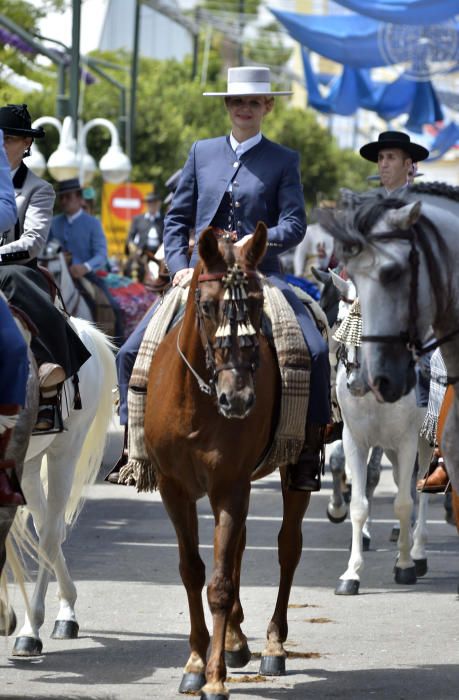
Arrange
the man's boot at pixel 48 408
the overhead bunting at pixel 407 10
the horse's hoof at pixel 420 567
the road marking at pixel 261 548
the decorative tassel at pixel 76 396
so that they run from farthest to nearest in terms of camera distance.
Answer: the overhead bunting at pixel 407 10 → the road marking at pixel 261 548 → the horse's hoof at pixel 420 567 → the decorative tassel at pixel 76 396 → the man's boot at pixel 48 408

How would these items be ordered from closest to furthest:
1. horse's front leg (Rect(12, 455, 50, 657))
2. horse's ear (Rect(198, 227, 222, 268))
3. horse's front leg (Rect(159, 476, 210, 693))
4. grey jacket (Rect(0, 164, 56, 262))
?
horse's ear (Rect(198, 227, 222, 268)), horse's front leg (Rect(159, 476, 210, 693)), horse's front leg (Rect(12, 455, 50, 657)), grey jacket (Rect(0, 164, 56, 262))

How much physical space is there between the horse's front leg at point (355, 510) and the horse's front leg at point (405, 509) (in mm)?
249

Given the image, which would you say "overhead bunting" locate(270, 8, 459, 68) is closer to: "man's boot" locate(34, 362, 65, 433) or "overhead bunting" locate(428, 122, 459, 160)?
"overhead bunting" locate(428, 122, 459, 160)

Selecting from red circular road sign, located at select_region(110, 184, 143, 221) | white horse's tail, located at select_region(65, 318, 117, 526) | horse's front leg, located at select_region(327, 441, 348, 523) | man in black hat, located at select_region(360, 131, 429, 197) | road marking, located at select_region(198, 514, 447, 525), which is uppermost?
man in black hat, located at select_region(360, 131, 429, 197)

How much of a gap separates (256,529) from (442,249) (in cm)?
699

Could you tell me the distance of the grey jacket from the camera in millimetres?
9023

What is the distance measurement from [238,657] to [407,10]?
75.9 feet

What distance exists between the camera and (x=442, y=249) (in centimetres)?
677

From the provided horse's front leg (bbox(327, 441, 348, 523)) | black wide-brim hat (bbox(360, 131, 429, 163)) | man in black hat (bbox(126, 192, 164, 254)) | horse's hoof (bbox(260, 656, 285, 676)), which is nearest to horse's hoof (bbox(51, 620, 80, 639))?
horse's hoof (bbox(260, 656, 285, 676))

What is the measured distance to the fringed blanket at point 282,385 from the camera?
26.6ft

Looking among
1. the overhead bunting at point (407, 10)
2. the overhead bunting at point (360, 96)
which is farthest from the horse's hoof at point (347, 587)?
the overhead bunting at point (360, 96)

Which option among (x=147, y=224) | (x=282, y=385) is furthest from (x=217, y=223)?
(x=147, y=224)

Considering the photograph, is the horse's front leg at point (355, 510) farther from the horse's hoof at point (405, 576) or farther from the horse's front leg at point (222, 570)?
the horse's front leg at point (222, 570)

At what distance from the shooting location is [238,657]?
8.27 m
